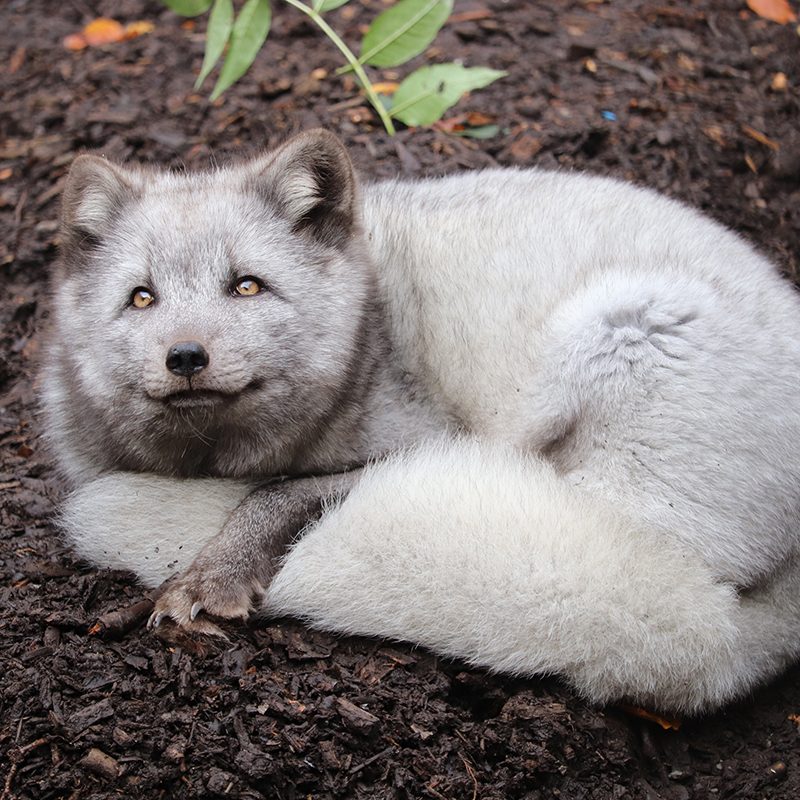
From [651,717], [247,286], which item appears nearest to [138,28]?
[247,286]

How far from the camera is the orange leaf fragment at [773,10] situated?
6.38 metres

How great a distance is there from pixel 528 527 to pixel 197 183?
5.98 feet

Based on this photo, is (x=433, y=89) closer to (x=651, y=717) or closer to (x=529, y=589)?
(x=529, y=589)

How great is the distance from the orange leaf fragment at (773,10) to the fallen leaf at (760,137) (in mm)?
1147

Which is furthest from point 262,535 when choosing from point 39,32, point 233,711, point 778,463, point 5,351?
point 39,32

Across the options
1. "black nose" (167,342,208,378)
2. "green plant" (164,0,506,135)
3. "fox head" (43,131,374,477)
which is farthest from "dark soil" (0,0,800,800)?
"black nose" (167,342,208,378)

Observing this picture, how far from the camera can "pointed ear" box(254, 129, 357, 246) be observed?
378cm

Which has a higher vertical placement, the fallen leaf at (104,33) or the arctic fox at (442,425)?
the fallen leaf at (104,33)

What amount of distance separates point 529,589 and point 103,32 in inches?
196

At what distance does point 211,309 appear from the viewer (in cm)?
343

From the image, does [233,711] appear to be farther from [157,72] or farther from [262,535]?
[157,72]

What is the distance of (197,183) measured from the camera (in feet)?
13.0

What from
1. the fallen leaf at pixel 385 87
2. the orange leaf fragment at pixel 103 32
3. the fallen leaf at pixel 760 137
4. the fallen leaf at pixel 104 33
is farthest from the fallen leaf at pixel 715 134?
the orange leaf fragment at pixel 103 32

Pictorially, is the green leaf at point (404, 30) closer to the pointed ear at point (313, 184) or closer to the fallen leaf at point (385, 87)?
the fallen leaf at point (385, 87)
